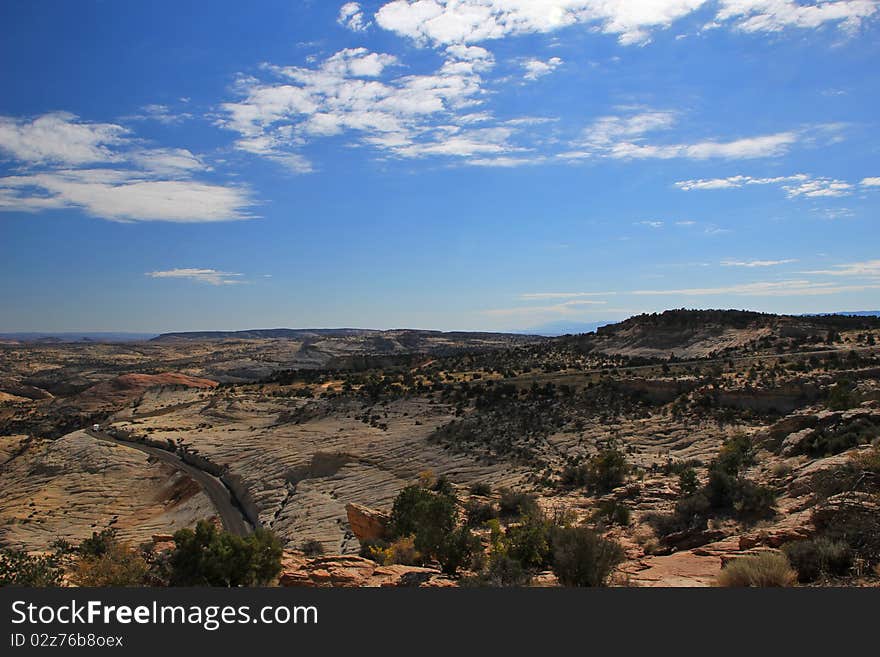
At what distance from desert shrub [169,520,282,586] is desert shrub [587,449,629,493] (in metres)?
13.1

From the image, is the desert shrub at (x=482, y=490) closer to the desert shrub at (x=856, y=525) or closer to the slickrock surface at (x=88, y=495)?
the desert shrub at (x=856, y=525)

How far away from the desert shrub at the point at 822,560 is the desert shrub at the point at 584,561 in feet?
9.53

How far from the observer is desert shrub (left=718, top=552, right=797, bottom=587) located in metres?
8.50

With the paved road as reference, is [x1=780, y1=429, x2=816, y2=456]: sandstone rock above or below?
above

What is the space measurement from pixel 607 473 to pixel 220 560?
14.8m

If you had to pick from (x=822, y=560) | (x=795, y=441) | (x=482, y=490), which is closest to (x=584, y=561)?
(x=822, y=560)

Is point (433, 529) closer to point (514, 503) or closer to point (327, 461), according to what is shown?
point (514, 503)

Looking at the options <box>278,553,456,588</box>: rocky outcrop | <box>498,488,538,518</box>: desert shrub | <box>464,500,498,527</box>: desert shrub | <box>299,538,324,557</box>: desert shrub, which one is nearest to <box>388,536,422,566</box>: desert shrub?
<box>278,553,456,588</box>: rocky outcrop

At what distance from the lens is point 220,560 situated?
445 inches

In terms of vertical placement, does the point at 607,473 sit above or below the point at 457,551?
below

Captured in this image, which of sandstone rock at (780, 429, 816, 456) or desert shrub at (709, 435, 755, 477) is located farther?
sandstone rock at (780, 429, 816, 456)

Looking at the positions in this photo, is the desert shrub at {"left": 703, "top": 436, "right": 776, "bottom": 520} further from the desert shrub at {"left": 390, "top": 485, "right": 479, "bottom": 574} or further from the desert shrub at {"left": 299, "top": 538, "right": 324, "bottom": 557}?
the desert shrub at {"left": 299, "top": 538, "right": 324, "bottom": 557}

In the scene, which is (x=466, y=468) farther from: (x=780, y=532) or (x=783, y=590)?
(x=783, y=590)

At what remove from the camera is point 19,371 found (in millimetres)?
126188
